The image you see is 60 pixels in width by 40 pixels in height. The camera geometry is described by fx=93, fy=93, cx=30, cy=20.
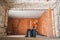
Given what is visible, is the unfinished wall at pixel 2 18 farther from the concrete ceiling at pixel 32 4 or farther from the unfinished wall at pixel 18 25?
the unfinished wall at pixel 18 25

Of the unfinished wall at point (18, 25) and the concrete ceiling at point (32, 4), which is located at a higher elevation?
the concrete ceiling at point (32, 4)

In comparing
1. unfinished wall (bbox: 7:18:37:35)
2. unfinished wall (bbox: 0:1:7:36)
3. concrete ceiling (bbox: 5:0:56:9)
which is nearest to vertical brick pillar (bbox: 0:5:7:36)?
unfinished wall (bbox: 0:1:7:36)

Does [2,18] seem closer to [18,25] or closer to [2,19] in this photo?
[2,19]

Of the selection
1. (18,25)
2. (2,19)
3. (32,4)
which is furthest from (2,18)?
(18,25)

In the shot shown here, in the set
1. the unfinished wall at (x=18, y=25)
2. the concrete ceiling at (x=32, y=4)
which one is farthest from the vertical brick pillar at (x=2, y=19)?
the unfinished wall at (x=18, y=25)

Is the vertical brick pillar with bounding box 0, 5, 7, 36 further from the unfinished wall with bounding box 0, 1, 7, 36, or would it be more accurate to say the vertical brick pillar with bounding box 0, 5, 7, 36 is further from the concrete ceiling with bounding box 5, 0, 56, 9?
the concrete ceiling with bounding box 5, 0, 56, 9

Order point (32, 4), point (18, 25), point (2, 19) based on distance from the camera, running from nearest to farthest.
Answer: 1. point (2, 19)
2. point (32, 4)
3. point (18, 25)

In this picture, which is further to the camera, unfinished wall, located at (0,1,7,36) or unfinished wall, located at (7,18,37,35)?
unfinished wall, located at (7,18,37,35)

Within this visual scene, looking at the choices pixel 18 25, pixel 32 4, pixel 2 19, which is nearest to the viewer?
pixel 2 19

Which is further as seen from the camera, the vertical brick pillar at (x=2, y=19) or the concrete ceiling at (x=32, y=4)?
the concrete ceiling at (x=32, y=4)

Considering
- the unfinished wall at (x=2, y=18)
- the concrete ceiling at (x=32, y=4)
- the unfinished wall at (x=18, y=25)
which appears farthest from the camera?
the unfinished wall at (x=18, y=25)

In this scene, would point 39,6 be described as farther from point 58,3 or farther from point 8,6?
point 8,6

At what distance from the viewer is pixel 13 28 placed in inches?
426

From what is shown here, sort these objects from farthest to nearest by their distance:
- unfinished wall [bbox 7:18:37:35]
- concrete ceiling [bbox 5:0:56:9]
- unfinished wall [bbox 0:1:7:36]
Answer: unfinished wall [bbox 7:18:37:35]
concrete ceiling [bbox 5:0:56:9]
unfinished wall [bbox 0:1:7:36]
